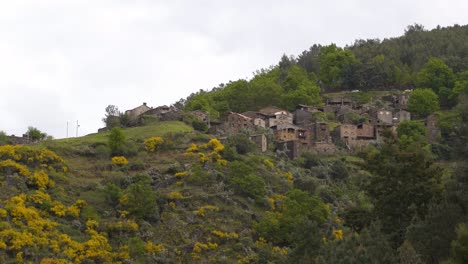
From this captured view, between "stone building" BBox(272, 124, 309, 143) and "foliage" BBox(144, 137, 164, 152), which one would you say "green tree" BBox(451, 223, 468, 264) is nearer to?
"foliage" BBox(144, 137, 164, 152)

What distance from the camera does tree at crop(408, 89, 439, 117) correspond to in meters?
104

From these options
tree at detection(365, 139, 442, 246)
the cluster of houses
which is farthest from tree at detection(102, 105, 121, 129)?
tree at detection(365, 139, 442, 246)

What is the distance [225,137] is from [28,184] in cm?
2231

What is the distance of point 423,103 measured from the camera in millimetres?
105125

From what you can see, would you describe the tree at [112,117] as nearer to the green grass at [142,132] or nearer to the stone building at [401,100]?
the green grass at [142,132]

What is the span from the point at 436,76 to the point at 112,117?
48.7 metres

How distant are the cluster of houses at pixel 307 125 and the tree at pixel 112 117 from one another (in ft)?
4.85

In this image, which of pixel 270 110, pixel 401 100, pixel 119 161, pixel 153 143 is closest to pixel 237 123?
pixel 270 110

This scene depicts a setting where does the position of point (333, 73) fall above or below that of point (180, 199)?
above

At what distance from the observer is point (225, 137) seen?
263ft

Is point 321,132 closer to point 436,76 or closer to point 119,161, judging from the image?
point 119,161

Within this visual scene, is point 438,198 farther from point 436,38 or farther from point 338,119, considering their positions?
point 436,38

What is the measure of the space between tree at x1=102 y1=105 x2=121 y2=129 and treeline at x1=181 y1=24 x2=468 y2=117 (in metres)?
10.3

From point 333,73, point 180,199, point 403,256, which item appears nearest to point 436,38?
point 333,73
